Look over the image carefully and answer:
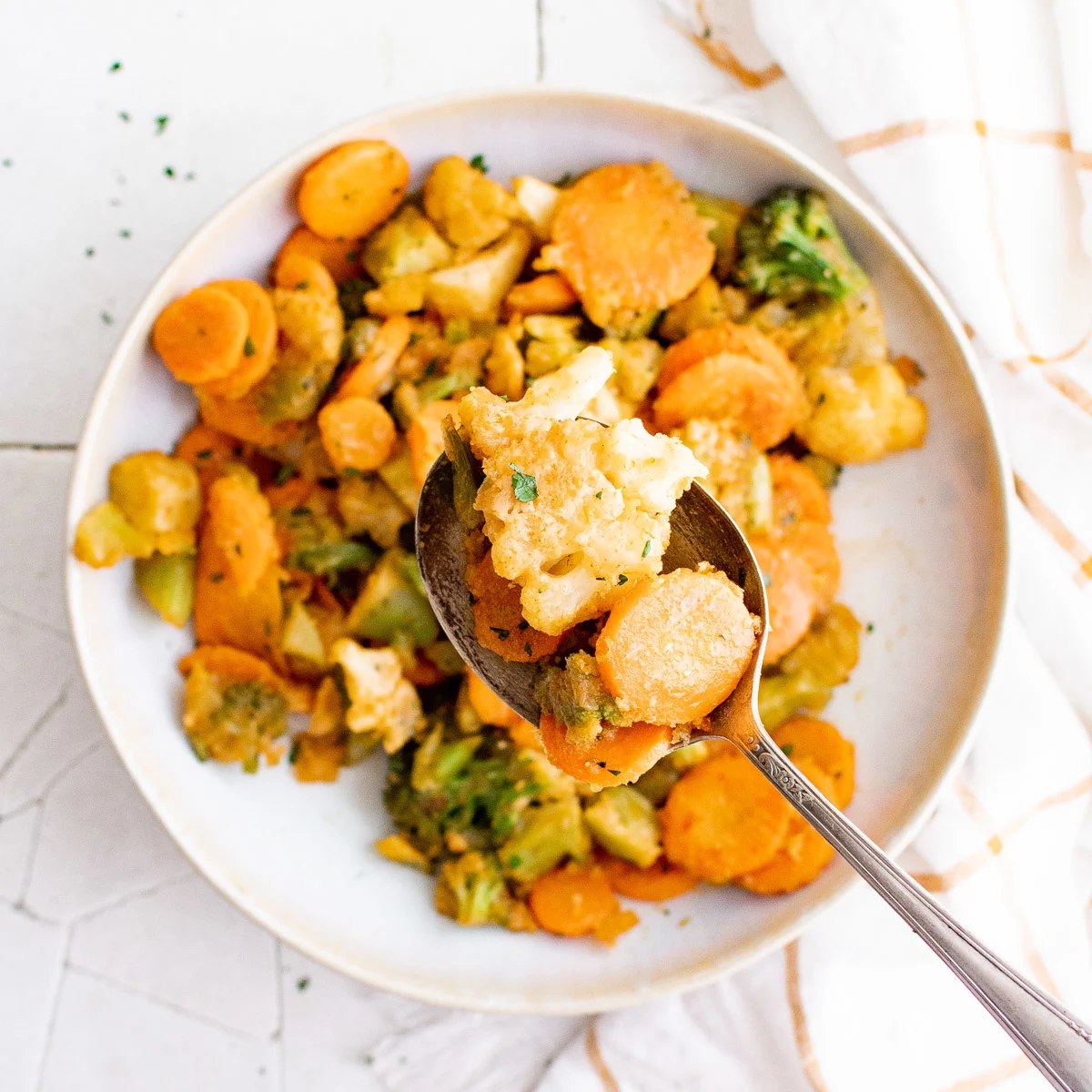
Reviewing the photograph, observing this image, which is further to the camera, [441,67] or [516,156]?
[441,67]

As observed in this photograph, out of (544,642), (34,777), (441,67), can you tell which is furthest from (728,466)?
(34,777)

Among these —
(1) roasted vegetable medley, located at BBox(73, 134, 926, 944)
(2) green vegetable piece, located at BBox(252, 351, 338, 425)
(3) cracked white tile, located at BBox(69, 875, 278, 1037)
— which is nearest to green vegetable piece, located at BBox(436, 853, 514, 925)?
(1) roasted vegetable medley, located at BBox(73, 134, 926, 944)

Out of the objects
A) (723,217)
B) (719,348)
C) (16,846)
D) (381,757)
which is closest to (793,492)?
(719,348)

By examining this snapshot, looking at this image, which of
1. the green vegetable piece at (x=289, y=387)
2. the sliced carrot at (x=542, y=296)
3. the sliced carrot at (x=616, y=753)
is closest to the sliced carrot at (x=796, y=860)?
the sliced carrot at (x=616, y=753)

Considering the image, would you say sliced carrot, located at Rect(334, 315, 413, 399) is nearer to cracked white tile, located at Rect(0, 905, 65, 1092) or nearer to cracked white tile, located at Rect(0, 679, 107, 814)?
cracked white tile, located at Rect(0, 679, 107, 814)

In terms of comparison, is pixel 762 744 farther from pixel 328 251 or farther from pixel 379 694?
pixel 328 251

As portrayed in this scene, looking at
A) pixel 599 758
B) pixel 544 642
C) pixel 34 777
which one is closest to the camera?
pixel 599 758

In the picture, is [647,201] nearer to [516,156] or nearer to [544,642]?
[516,156]

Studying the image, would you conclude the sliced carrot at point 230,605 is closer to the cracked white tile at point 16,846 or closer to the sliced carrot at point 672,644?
the cracked white tile at point 16,846
